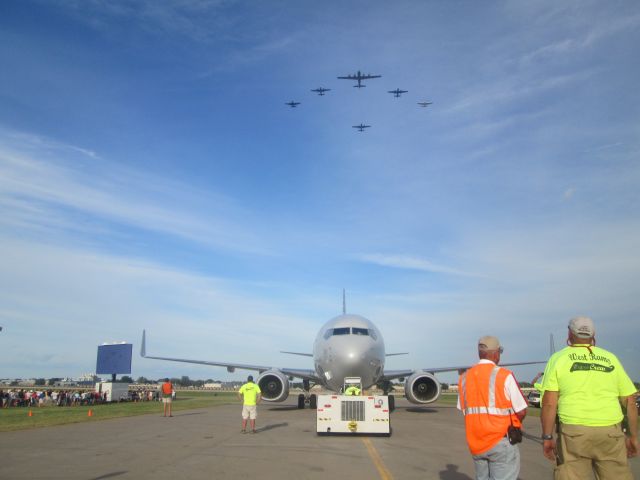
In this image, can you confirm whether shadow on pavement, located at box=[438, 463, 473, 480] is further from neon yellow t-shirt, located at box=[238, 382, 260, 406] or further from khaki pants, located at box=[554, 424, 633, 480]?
neon yellow t-shirt, located at box=[238, 382, 260, 406]

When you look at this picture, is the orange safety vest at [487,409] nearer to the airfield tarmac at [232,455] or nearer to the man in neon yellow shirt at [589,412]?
the man in neon yellow shirt at [589,412]

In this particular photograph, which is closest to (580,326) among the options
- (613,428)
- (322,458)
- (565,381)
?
(565,381)

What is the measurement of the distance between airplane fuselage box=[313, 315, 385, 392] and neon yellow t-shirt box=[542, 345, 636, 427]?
16437 mm

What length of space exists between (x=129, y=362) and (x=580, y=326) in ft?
121

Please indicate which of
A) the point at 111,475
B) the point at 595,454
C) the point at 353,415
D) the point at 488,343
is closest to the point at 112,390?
the point at 353,415

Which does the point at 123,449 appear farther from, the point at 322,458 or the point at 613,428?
the point at 613,428

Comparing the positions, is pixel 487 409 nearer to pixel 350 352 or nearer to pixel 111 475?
pixel 111 475

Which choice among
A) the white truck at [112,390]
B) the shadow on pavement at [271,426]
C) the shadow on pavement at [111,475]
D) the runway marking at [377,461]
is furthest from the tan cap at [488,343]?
the white truck at [112,390]

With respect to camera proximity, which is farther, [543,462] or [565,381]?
[543,462]

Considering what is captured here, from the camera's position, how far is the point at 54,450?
35.4 feet

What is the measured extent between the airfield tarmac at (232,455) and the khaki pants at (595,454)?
13.1 feet

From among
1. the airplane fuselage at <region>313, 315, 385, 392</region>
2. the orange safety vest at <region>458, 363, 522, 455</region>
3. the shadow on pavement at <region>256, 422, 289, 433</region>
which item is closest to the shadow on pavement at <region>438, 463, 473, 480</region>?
the orange safety vest at <region>458, 363, 522, 455</region>

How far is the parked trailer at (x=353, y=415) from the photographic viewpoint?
Result: 14.2 metres

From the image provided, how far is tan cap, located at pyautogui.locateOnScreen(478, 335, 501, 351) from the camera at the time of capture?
526 centimetres
